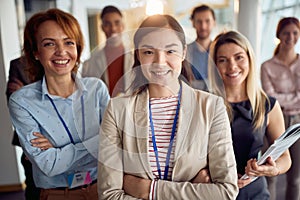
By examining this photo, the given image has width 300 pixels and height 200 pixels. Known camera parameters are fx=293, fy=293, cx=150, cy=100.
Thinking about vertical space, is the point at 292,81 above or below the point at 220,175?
above

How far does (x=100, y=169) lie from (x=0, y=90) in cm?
40

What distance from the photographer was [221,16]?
745 millimetres

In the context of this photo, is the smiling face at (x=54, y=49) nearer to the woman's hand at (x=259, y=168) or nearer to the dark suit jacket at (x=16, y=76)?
the dark suit jacket at (x=16, y=76)

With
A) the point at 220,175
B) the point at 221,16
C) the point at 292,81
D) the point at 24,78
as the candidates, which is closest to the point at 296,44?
the point at 292,81

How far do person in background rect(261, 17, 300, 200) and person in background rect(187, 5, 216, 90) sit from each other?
0.58 feet

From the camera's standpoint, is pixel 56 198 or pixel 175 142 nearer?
pixel 175 142

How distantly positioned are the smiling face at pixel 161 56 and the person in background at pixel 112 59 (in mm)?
57

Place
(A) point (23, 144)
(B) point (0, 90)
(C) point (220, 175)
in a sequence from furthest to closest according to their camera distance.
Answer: (B) point (0, 90)
(A) point (23, 144)
(C) point (220, 175)

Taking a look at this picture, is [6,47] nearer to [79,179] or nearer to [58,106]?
[58,106]

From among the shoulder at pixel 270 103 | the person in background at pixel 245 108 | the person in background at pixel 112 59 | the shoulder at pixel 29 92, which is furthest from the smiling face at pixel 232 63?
the shoulder at pixel 29 92

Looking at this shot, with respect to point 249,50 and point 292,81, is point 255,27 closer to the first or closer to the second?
point 249,50

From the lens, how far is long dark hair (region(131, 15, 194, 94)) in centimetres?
65

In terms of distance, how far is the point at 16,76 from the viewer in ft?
2.63

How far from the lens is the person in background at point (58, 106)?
71cm
